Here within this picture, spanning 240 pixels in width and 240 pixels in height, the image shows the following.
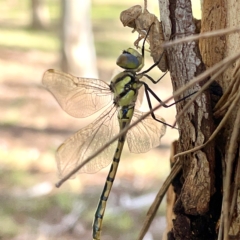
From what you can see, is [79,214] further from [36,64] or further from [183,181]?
[36,64]

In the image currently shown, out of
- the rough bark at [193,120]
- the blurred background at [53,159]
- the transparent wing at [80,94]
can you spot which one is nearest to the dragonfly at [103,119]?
the transparent wing at [80,94]

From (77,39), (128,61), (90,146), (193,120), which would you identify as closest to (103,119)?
(90,146)

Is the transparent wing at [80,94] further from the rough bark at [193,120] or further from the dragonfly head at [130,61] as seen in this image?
the rough bark at [193,120]

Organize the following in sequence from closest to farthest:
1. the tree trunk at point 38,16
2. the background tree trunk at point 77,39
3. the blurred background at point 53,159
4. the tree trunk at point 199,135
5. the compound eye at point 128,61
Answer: the tree trunk at point 199,135 < the compound eye at point 128,61 < the blurred background at point 53,159 < the background tree trunk at point 77,39 < the tree trunk at point 38,16

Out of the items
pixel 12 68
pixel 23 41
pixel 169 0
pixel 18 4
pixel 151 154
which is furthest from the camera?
pixel 18 4

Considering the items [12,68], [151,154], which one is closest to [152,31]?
[151,154]

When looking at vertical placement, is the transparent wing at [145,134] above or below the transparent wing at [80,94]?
below
